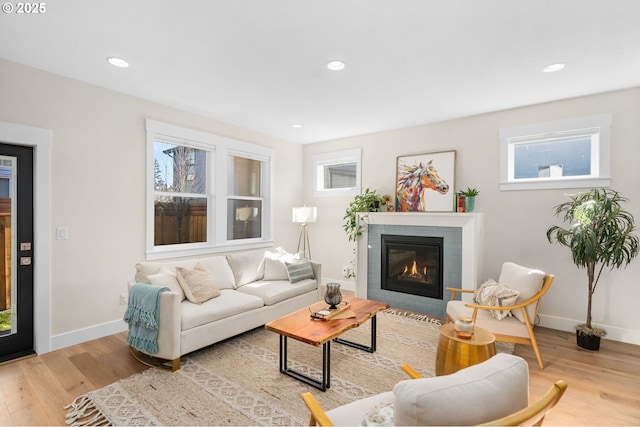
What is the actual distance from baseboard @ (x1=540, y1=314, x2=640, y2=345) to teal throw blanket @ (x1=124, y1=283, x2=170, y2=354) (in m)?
4.20

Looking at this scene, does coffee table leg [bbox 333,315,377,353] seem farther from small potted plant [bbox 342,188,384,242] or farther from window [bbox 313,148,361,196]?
window [bbox 313,148,361,196]

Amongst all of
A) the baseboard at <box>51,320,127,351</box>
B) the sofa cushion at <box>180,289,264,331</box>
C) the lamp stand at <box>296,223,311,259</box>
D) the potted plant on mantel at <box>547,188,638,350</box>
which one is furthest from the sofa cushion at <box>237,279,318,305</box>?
the potted plant on mantel at <box>547,188,638,350</box>

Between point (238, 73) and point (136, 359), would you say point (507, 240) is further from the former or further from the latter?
point (136, 359)

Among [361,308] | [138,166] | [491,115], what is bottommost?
[361,308]

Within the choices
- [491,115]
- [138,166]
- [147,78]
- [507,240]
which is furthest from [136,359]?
[491,115]

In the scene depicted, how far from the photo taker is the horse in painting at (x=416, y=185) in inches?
177

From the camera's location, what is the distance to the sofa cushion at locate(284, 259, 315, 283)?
13.4ft

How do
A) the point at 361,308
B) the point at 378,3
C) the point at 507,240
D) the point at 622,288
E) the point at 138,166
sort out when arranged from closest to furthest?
the point at 378,3 → the point at 361,308 → the point at 622,288 → the point at 138,166 → the point at 507,240

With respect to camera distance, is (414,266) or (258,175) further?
(258,175)

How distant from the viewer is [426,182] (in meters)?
4.57

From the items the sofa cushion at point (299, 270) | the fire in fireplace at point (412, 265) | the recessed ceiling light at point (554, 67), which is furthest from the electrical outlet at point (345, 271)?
the recessed ceiling light at point (554, 67)

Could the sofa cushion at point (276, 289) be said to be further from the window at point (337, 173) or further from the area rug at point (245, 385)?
the window at point (337, 173)

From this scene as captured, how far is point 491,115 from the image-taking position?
4.09 m

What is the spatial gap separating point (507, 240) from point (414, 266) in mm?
1198
